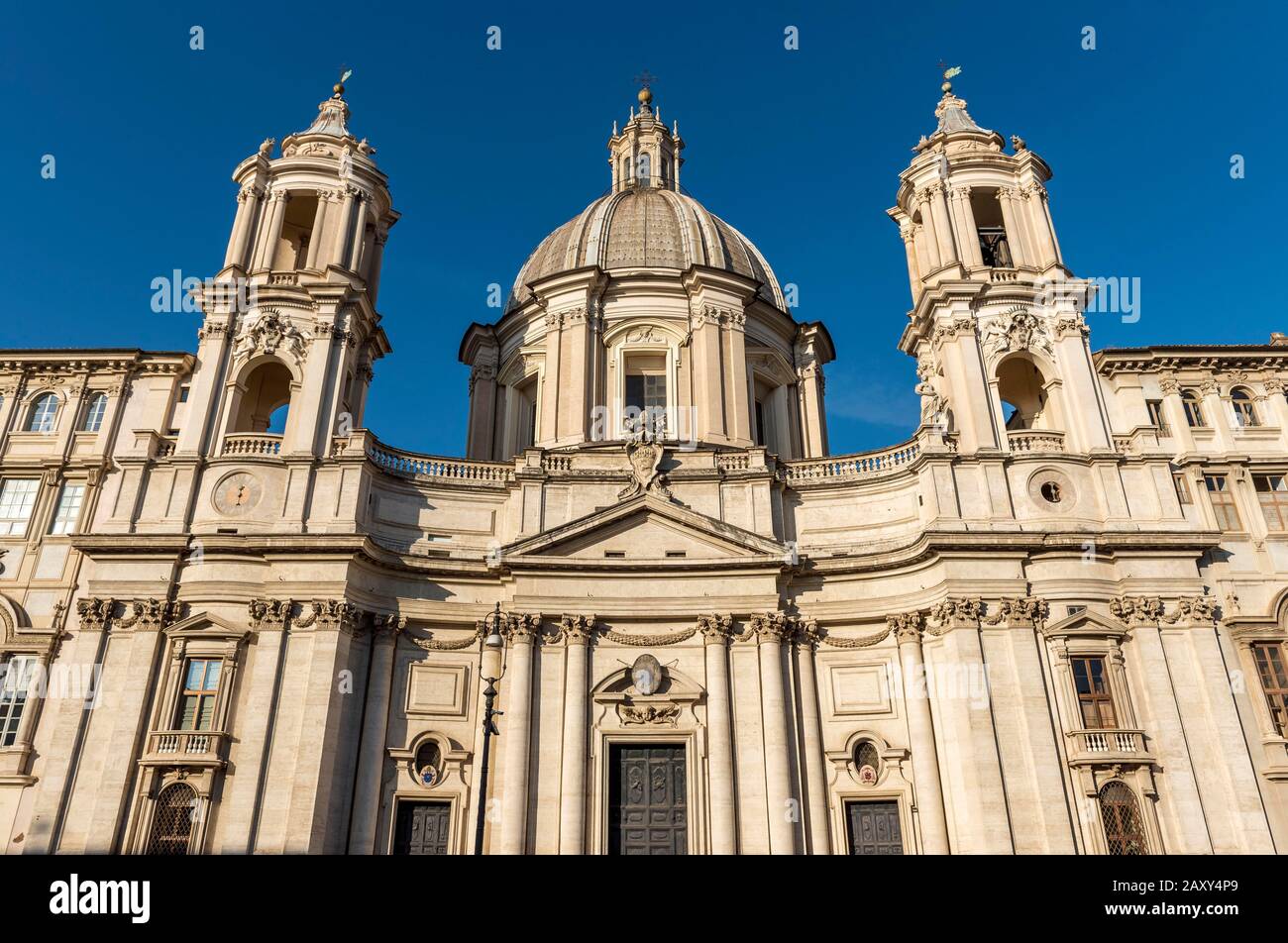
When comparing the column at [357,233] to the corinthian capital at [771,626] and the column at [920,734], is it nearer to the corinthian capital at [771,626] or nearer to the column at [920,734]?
the corinthian capital at [771,626]

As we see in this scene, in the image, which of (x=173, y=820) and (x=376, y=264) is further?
(x=376, y=264)

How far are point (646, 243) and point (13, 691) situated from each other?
2572 cm

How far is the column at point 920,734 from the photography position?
80.1 ft

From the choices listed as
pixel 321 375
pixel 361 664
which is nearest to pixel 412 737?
pixel 361 664

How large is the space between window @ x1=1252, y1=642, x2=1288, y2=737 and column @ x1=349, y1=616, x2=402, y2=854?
23.2 meters

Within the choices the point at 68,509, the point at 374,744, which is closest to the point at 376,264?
the point at 68,509

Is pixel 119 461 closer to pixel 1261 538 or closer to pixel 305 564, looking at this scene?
pixel 305 564

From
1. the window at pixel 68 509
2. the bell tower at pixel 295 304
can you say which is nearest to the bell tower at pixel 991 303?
the bell tower at pixel 295 304

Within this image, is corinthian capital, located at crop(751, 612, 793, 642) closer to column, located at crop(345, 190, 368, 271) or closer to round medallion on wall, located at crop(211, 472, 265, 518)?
round medallion on wall, located at crop(211, 472, 265, 518)

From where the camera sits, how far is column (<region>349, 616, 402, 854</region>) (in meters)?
24.2

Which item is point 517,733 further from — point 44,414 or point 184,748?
point 44,414

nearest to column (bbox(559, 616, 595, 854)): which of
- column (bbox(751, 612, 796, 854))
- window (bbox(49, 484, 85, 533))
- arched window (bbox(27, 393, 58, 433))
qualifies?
column (bbox(751, 612, 796, 854))

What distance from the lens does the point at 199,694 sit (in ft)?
81.4
